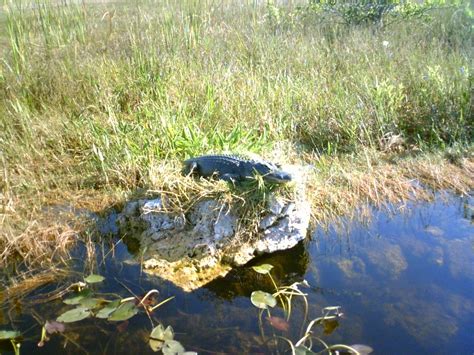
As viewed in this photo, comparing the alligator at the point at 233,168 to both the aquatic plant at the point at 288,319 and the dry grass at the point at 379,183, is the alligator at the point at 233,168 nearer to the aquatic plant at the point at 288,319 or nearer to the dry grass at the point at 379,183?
the aquatic plant at the point at 288,319

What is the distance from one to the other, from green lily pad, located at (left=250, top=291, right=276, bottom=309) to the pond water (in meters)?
0.09

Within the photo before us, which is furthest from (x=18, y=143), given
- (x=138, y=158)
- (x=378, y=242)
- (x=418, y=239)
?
(x=418, y=239)

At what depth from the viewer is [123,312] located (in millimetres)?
2562

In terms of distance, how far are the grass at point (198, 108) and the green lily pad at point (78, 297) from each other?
1.99ft

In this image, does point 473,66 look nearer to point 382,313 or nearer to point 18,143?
point 382,313

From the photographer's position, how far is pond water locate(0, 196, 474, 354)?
8.17ft

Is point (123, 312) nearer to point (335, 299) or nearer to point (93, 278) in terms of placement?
point (93, 278)

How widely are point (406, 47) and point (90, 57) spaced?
13.7 feet

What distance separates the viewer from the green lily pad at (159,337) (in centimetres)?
241

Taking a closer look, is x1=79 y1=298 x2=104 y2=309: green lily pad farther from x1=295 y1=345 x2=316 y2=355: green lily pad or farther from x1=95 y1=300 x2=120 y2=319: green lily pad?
x1=295 y1=345 x2=316 y2=355: green lily pad

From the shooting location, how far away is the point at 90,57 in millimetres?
5238

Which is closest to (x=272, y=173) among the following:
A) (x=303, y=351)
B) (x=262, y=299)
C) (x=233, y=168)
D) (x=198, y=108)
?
(x=233, y=168)

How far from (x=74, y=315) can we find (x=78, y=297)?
8.2 inches

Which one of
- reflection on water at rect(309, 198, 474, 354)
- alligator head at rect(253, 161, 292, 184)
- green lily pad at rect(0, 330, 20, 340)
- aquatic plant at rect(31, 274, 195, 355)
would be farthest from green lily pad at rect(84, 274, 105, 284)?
reflection on water at rect(309, 198, 474, 354)
